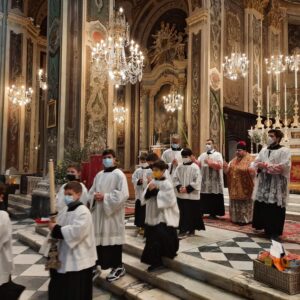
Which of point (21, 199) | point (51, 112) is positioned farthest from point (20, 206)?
point (51, 112)

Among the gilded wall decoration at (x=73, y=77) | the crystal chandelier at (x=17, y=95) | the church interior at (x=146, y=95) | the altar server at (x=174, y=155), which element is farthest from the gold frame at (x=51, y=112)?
the altar server at (x=174, y=155)

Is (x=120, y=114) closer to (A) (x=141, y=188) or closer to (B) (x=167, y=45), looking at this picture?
(B) (x=167, y=45)

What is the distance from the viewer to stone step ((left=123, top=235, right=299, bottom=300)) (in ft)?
12.1

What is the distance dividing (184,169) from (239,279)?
259 cm

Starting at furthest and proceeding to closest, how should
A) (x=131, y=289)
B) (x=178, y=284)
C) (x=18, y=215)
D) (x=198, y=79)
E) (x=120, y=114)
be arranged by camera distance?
(x=120, y=114) < (x=198, y=79) < (x=18, y=215) < (x=131, y=289) < (x=178, y=284)

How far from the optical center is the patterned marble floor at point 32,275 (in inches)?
177

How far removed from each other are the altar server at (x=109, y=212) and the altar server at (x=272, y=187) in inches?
109

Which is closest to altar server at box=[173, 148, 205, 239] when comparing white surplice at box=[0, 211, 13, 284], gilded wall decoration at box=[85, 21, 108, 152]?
white surplice at box=[0, 211, 13, 284]

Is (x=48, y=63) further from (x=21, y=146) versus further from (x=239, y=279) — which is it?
(x=239, y=279)

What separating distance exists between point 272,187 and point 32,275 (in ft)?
13.6

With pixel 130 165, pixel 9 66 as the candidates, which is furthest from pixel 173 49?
pixel 9 66

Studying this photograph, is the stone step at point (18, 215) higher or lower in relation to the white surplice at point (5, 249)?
lower

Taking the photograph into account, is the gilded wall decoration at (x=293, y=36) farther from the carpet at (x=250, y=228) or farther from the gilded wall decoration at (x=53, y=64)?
the carpet at (x=250, y=228)

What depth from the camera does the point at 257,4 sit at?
1719cm
